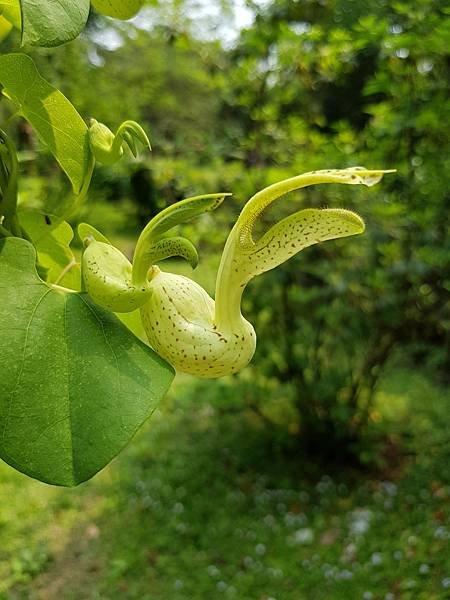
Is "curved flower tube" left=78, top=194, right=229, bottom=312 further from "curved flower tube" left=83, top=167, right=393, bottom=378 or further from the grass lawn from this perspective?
the grass lawn

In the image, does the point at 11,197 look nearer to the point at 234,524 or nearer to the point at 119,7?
the point at 119,7

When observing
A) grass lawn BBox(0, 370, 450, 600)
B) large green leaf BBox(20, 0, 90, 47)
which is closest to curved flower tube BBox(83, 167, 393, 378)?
large green leaf BBox(20, 0, 90, 47)

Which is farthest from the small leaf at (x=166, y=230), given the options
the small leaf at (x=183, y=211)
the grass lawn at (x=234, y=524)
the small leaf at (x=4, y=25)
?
the grass lawn at (x=234, y=524)

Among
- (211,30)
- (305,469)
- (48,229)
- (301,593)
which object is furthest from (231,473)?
(48,229)

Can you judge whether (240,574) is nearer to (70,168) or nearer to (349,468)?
(349,468)

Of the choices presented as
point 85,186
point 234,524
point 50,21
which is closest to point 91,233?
point 85,186

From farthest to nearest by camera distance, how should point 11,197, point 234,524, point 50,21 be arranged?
point 234,524
point 11,197
point 50,21

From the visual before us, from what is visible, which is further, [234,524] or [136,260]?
[234,524]
